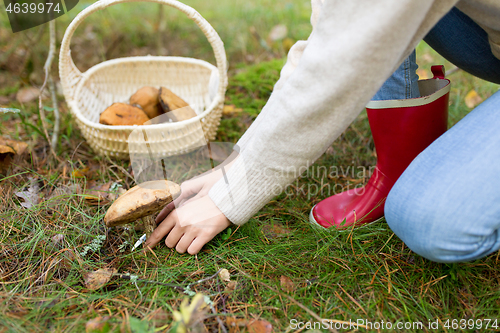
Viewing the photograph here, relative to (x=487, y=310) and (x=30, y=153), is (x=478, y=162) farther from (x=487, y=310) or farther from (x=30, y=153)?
(x=30, y=153)

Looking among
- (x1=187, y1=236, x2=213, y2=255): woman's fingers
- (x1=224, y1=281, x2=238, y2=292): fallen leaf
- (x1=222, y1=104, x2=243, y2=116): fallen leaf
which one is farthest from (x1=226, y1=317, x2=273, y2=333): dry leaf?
(x1=222, y1=104, x2=243, y2=116): fallen leaf

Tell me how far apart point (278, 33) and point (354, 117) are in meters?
2.31

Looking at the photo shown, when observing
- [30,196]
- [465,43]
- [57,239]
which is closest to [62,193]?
[30,196]

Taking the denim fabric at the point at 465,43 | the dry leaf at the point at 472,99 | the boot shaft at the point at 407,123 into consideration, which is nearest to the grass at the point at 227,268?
the boot shaft at the point at 407,123

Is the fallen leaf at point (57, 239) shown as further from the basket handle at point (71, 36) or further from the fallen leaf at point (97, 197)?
the basket handle at point (71, 36)

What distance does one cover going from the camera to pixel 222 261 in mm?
1084

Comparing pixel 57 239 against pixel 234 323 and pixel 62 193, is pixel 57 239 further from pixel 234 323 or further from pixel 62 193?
pixel 234 323

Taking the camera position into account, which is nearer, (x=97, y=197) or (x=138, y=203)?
(x=138, y=203)

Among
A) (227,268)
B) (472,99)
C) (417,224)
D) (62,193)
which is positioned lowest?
(62,193)

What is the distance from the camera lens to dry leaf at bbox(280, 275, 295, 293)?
98 centimetres

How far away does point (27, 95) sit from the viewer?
6.70 feet

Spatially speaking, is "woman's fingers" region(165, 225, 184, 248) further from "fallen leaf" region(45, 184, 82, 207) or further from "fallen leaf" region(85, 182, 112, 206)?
"fallen leaf" region(45, 184, 82, 207)

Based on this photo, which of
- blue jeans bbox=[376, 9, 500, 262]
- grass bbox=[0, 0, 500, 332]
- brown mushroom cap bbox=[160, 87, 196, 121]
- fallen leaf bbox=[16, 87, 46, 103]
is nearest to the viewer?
blue jeans bbox=[376, 9, 500, 262]

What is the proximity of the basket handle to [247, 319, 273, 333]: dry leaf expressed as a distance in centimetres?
106
